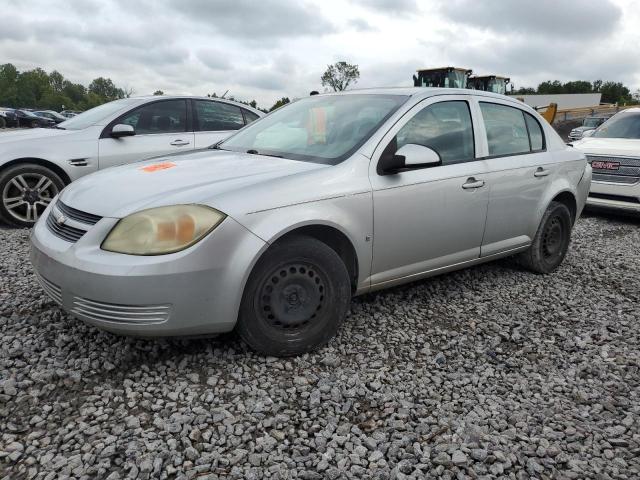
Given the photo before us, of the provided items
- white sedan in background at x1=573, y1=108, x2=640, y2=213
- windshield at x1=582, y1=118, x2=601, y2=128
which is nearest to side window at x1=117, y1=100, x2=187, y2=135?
white sedan in background at x1=573, y1=108, x2=640, y2=213

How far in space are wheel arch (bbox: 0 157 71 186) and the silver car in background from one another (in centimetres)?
264

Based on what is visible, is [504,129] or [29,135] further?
[29,135]

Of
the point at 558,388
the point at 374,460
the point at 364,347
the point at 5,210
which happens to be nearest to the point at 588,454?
the point at 558,388

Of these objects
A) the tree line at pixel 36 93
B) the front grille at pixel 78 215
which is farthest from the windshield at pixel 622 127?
the tree line at pixel 36 93

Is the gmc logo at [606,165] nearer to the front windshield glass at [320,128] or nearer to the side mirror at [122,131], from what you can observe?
the front windshield glass at [320,128]

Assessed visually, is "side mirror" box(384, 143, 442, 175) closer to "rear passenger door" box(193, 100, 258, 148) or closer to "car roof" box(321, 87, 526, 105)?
"car roof" box(321, 87, 526, 105)

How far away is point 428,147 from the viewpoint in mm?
3479

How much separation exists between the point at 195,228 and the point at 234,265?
10.3 inches

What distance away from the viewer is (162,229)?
254 centimetres

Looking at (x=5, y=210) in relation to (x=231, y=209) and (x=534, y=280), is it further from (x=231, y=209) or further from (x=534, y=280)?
(x=534, y=280)

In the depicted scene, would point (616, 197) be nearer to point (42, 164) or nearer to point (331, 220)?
point (331, 220)

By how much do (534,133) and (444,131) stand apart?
1295 millimetres

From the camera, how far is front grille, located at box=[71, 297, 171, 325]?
2.52 metres

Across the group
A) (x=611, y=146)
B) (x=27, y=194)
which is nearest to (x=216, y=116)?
(x=27, y=194)
